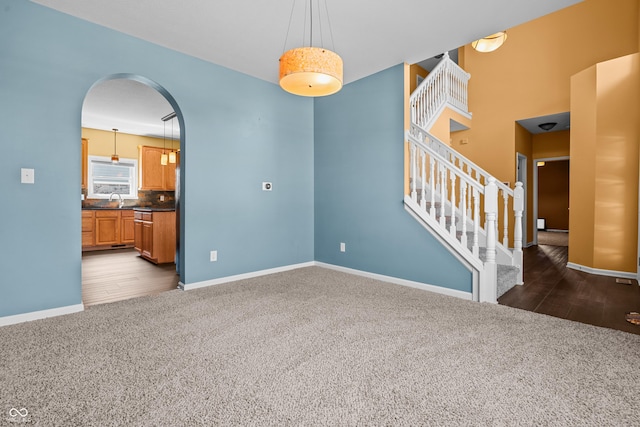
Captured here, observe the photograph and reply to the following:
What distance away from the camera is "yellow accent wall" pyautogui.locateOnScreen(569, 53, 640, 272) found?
4180 mm

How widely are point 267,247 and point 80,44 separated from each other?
9.40ft

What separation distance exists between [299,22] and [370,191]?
211 centimetres

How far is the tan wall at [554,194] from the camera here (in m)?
11.0

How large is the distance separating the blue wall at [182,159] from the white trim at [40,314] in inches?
1.8

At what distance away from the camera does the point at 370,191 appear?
4.05m

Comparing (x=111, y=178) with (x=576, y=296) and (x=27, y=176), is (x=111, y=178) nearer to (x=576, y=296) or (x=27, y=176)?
(x=27, y=176)

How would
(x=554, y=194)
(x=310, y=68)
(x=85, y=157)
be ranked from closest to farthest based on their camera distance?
(x=310, y=68)
(x=85, y=157)
(x=554, y=194)

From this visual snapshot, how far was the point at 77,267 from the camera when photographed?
2.79 m

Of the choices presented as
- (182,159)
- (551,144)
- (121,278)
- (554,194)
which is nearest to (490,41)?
(551,144)

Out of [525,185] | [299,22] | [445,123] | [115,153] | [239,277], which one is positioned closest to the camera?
[299,22]

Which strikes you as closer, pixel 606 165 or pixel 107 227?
pixel 606 165

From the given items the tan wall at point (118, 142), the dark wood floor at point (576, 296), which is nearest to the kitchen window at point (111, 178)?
the tan wall at point (118, 142)

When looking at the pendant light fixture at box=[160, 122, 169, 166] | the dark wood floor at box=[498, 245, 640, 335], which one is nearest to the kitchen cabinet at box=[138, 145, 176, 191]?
the pendant light fixture at box=[160, 122, 169, 166]

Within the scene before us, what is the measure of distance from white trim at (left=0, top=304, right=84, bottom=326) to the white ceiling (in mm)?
2598
